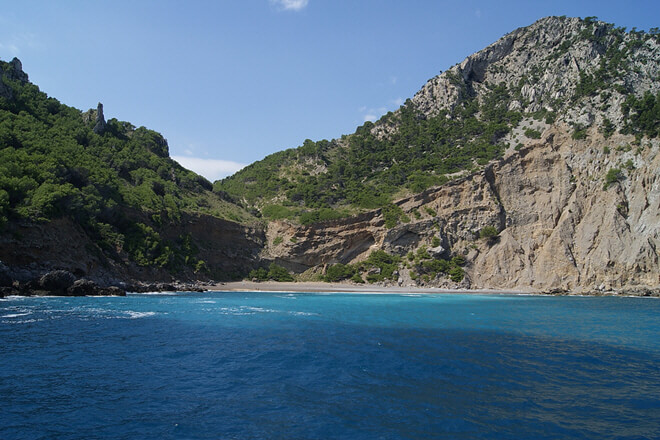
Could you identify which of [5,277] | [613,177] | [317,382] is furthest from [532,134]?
[5,277]

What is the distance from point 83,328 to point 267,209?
6010cm

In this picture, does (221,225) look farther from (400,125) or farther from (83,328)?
(400,125)

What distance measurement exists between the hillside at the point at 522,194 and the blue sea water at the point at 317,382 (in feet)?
134

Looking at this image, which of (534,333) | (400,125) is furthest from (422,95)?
(534,333)

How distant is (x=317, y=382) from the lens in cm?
1115

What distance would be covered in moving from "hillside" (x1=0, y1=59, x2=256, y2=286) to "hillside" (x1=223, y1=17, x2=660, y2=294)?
47.6 feet

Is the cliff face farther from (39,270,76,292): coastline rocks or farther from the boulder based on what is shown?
the boulder

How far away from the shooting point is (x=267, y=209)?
7794 cm

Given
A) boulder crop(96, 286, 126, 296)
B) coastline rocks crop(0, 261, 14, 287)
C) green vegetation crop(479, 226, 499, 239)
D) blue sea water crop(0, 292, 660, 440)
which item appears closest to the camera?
blue sea water crop(0, 292, 660, 440)

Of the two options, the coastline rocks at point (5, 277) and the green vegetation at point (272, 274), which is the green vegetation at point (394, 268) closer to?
the green vegetation at point (272, 274)

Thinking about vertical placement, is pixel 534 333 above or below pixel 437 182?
below

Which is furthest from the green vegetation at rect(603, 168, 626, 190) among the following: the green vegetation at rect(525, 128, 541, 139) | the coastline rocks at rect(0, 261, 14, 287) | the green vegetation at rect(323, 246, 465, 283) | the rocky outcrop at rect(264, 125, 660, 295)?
the coastline rocks at rect(0, 261, 14, 287)

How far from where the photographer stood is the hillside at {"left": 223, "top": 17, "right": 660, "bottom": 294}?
56.9m

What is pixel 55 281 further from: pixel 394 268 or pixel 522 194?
pixel 522 194
